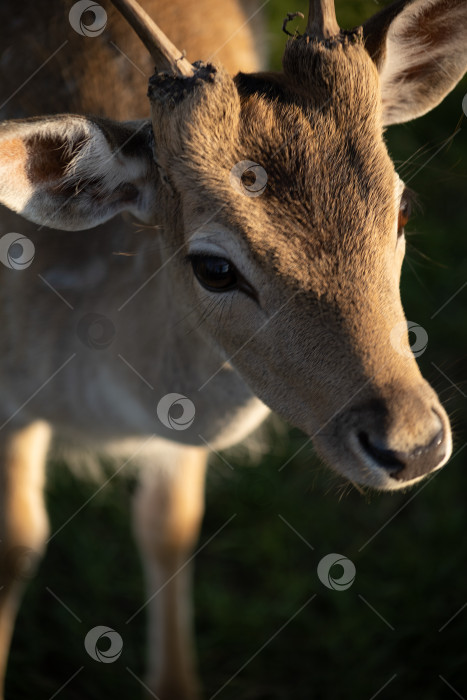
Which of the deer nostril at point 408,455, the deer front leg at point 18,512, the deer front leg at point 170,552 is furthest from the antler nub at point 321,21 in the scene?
the deer front leg at point 170,552

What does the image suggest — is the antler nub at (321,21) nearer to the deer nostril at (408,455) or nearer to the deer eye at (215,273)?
the deer eye at (215,273)

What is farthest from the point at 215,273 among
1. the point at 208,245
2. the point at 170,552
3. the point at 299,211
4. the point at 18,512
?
the point at 170,552

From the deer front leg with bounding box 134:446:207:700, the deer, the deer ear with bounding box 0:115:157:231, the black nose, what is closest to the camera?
the black nose

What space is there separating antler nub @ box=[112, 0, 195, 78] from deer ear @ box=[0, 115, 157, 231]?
33 centimetres

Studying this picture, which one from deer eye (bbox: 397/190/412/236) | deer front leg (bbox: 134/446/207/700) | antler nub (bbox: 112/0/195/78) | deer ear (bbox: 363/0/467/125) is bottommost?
deer front leg (bbox: 134/446/207/700)

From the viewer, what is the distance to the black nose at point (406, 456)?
98.3 inches

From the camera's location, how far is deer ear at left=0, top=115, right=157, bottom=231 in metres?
2.78

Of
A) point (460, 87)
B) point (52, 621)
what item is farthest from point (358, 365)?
point (460, 87)

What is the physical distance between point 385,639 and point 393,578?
41 cm

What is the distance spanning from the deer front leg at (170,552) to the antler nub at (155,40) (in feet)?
7.95

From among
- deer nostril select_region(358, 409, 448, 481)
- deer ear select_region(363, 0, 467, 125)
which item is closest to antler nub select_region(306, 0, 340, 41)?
deer ear select_region(363, 0, 467, 125)

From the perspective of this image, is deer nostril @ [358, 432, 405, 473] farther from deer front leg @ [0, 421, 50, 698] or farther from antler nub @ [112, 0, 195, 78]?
deer front leg @ [0, 421, 50, 698]

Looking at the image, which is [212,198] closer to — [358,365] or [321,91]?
[321,91]

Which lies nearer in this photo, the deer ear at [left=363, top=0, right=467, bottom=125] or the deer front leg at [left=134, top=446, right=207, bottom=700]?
the deer ear at [left=363, top=0, right=467, bottom=125]
